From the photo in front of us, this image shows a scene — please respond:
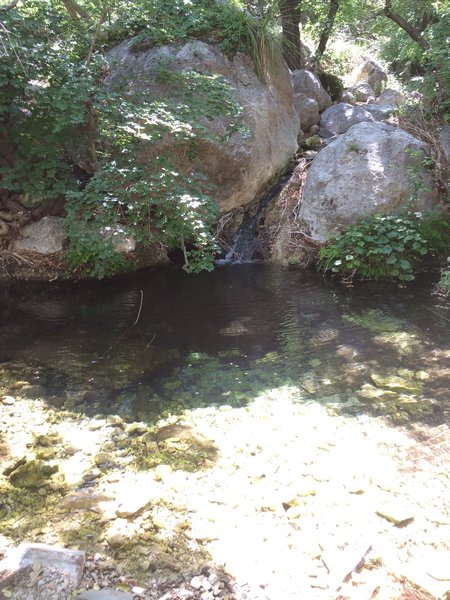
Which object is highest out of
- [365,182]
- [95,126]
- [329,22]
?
[329,22]

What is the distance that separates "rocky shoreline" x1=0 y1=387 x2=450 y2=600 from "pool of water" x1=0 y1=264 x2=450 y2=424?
322mm

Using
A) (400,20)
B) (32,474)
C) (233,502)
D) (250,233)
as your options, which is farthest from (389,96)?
(32,474)

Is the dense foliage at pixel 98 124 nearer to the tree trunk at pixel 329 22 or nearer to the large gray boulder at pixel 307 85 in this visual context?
the large gray boulder at pixel 307 85

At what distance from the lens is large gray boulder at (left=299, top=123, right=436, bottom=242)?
264 inches

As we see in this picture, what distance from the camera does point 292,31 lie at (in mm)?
10523

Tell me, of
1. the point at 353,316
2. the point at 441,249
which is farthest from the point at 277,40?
the point at 353,316

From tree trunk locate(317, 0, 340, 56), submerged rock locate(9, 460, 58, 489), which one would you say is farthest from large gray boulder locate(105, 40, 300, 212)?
submerged rock locate(9, 460, 58, 489)

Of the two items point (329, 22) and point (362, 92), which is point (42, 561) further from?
point (362, 92)

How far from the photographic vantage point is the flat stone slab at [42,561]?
1828 millimetres

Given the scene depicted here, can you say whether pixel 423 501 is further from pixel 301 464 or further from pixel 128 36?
pixel 128 36

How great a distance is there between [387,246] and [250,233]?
8.75ft

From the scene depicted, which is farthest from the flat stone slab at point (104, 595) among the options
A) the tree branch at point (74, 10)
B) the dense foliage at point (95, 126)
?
the tree branch at point (74, 10)

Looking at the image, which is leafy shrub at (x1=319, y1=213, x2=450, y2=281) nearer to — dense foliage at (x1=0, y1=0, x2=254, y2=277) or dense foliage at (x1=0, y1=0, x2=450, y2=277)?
dense foliage at (x1=0, y1=0, x2=450, y2=277)

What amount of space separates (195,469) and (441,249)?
5426mm
